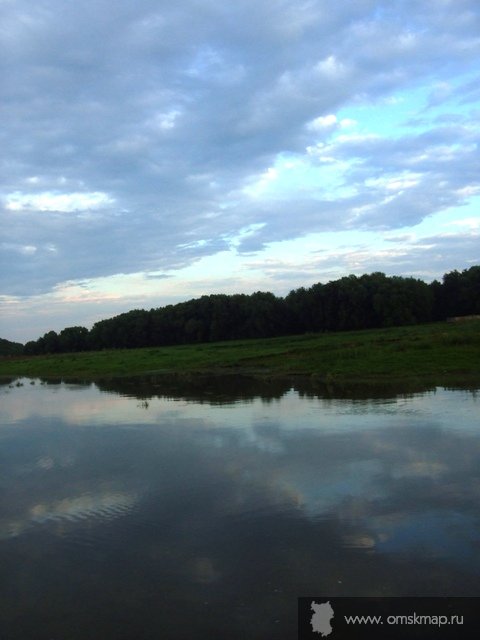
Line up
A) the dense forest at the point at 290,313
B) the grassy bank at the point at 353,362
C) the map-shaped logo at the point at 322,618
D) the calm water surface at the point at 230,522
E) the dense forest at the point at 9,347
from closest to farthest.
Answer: the map-shaped logo at the point at 322,618
the calm water surface at the point at 230,522
the grassy bank at the point at 353,362
the dense forest at the point at 290,313
the dense forest at the point at 9,347

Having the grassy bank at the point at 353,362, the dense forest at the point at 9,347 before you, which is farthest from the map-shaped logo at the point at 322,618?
the dense forest at the point at 9,347

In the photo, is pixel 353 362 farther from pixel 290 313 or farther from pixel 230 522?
pixel 290 313

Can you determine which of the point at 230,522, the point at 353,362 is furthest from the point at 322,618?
the point at 353,362

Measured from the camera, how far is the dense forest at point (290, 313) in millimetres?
73062

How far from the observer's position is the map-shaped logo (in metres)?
5.18

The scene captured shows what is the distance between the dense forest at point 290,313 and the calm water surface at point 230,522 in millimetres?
59031

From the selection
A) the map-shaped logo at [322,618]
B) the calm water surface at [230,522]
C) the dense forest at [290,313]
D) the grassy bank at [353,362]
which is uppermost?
the dense forest at [290,313]

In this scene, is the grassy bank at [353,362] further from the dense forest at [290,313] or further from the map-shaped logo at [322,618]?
the dense forest at [290,313]

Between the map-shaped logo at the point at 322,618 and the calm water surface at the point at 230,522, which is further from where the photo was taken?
the calm water surface at the point at 230,522

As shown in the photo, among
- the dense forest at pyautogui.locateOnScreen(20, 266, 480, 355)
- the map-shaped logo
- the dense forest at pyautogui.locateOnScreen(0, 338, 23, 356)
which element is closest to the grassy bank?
the map-shaped logo

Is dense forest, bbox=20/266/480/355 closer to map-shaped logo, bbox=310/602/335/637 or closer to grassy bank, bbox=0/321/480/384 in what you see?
grassy bank, bbox=0/321/480/384

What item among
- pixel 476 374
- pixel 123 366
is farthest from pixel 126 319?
pixel 476 374

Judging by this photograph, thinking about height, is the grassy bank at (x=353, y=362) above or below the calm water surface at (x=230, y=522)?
above

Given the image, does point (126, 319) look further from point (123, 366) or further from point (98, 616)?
A: point (98, 616)
